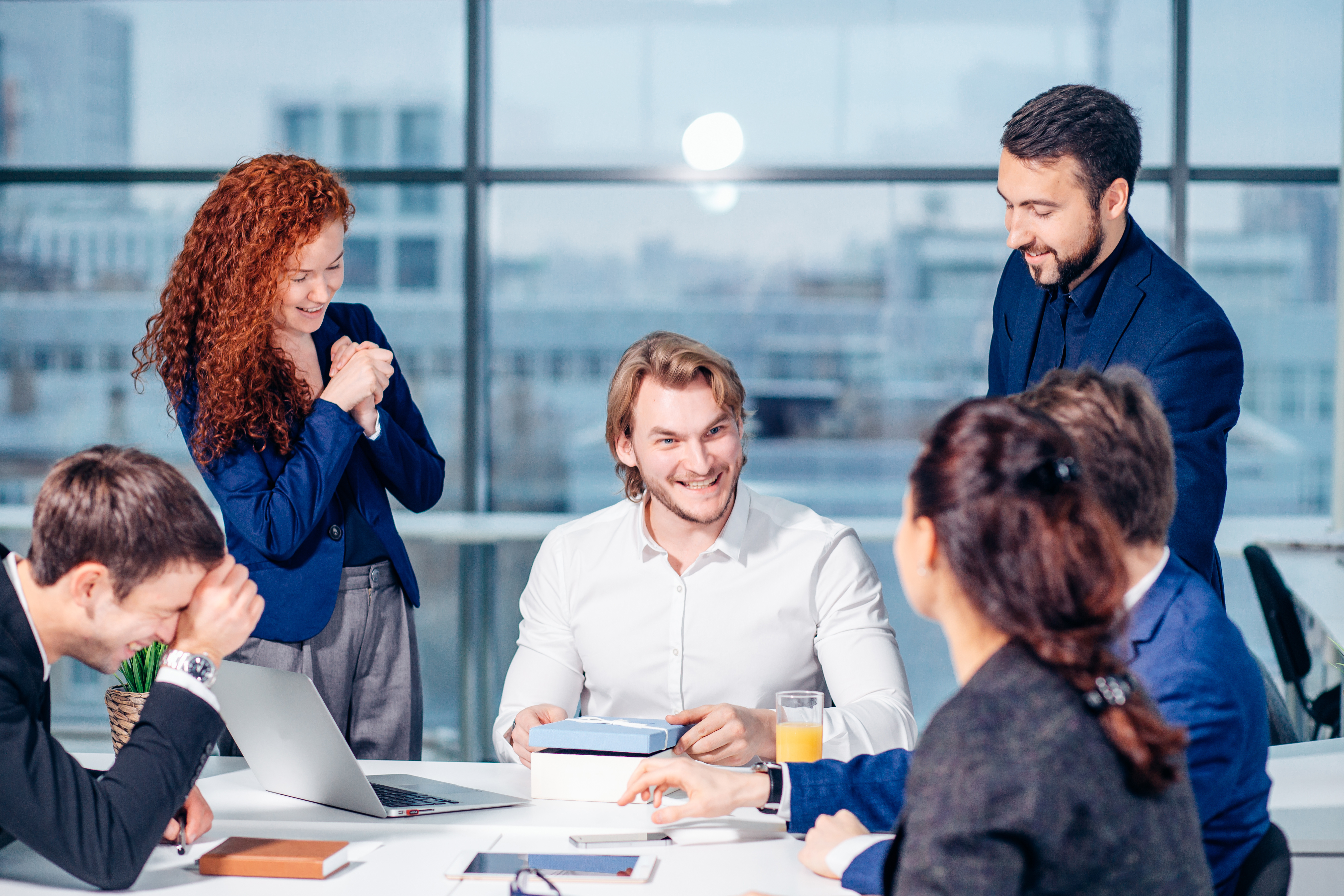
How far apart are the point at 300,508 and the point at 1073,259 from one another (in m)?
1.30

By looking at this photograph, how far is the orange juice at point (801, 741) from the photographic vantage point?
1.57m

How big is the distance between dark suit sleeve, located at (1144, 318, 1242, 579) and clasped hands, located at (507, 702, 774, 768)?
671 mm

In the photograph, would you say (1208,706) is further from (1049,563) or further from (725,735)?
(725,735)

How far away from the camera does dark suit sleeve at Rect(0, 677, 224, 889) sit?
121 cm

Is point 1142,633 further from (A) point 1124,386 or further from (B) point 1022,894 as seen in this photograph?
(B) point 1022,894

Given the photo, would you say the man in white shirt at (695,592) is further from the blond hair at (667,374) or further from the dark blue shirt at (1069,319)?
the dark blue shirt at (1069,319)

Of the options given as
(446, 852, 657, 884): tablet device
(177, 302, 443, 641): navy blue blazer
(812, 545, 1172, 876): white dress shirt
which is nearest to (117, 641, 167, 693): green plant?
(177, 302, 443, 641): navy blue blazer

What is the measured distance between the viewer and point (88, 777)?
1.27 metres

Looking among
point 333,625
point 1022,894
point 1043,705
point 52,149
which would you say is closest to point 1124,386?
point 1043,705

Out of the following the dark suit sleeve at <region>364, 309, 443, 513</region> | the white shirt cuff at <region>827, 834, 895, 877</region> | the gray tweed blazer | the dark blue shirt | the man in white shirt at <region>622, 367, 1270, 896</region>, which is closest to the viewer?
the gray tweed blazer

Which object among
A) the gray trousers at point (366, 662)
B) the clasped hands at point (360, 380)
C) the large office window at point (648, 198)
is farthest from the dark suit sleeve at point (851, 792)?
the large office window at point (648, 198)

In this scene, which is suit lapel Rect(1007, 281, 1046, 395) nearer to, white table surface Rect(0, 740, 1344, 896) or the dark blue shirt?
the dark blue shirt

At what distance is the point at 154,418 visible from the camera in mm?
4605

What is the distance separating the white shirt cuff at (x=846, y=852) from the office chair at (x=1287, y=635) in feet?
7.40
